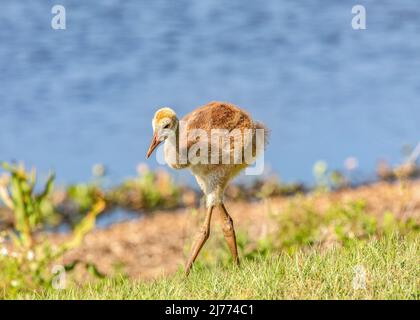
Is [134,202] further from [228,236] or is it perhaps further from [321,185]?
[228,236]

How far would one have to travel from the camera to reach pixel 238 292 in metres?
4.93

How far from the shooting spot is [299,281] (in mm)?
5105

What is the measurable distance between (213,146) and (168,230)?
433 cm

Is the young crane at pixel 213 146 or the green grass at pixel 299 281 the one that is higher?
the young crane at pixel 213 146

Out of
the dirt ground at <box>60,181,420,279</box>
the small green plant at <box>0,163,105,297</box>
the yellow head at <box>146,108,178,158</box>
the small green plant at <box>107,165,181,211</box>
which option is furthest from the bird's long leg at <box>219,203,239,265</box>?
the small green plant at <box>107,165,181,211</box>

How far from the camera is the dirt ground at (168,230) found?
8656 millimetres

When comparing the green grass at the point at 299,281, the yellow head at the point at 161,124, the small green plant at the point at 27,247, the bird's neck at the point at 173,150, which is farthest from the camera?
the small green plant at the point at 27,247

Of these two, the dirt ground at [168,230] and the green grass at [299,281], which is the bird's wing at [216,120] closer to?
the green grass at [299,281]

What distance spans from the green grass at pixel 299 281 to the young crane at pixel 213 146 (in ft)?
0.98

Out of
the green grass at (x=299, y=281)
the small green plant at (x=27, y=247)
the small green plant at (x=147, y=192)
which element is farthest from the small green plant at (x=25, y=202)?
the small green plant at (x=147, y=192)

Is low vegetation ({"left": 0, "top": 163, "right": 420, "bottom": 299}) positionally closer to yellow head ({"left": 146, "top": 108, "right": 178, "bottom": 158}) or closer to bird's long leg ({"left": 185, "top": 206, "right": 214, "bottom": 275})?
bird's long leg ({"left": 185, "top": 206, "right": 214, "bottom": 275})

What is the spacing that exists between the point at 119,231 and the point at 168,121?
15.7ft
